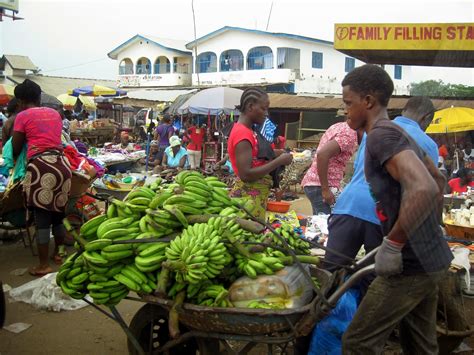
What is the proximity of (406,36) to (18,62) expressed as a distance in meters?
39.8

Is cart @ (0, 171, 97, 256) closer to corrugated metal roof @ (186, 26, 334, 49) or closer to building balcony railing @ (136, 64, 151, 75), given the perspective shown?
corrugated metal roof @ (186, 26, 334, 49)

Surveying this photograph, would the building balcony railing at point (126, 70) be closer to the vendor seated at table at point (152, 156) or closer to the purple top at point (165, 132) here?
the vendor seated at table at point (152, 156)

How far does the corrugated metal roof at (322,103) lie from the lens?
1210 centimetres

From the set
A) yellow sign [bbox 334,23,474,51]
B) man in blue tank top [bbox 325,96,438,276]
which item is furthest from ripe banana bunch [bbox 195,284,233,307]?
yellow sign [bbox 334,23,474,51]

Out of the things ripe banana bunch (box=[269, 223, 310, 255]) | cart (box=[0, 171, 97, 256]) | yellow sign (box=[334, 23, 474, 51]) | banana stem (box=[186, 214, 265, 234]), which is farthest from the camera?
yellow sign (box=[334, 23, 474, 51])

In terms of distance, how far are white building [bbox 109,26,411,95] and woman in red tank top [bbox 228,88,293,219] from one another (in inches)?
1018

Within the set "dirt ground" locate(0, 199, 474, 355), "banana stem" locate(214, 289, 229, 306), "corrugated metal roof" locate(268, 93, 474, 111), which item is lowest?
"dirt ground" locate(0, 199, 474, 355)

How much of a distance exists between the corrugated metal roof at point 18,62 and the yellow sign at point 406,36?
1489 inches

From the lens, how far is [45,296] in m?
4.36

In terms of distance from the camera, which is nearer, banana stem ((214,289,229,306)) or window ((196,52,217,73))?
banana stem ((214,289,229,306))

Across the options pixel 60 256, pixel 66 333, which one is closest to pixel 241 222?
pixel 66 333

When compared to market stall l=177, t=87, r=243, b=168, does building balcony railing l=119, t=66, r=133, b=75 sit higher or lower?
higher

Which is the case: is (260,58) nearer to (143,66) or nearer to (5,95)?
(143,66)

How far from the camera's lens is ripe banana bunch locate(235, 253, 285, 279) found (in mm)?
2443
